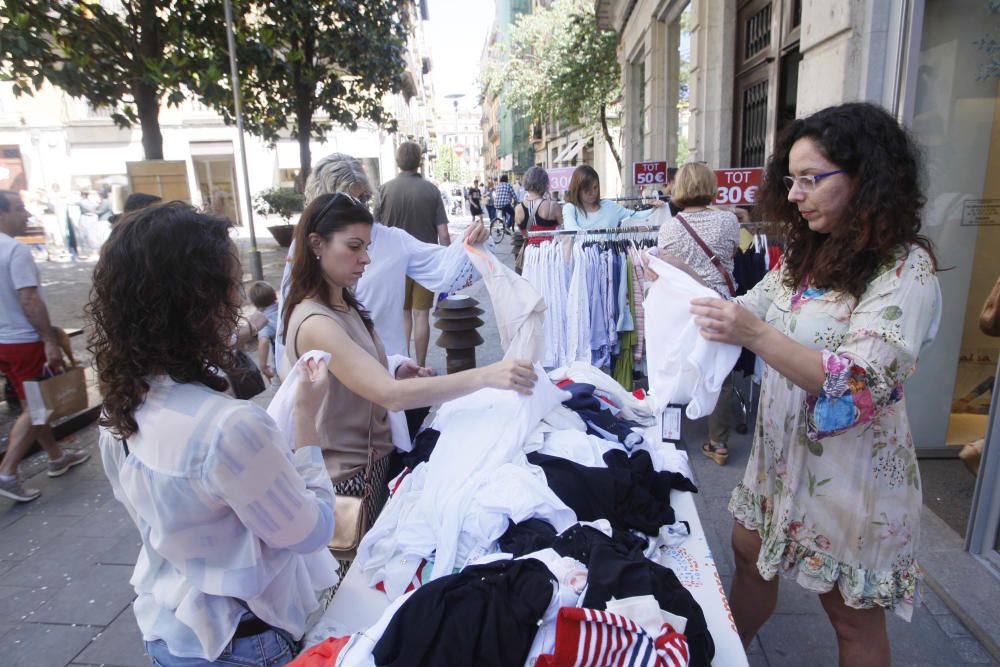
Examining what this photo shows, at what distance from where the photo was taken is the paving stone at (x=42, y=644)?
8.59ft

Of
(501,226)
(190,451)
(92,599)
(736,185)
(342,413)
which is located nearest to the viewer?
(190,451)

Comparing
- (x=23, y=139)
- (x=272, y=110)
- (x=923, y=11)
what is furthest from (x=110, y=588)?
(x=23, y=139)

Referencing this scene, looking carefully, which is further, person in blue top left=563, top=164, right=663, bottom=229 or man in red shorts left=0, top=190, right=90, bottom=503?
person in blue top left=563, top=164, right=663, bottom=229

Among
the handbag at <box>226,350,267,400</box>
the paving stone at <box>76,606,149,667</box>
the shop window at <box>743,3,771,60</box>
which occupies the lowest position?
the paving stone at <box>76,606,149,667</box>

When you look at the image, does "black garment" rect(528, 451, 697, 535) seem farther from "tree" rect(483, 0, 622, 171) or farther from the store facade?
"tree" rect(483, 0, 622, 171)

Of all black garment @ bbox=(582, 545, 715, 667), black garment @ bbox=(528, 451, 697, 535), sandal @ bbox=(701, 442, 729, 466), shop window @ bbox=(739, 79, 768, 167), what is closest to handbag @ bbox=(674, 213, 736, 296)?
sandal @ bbox=(701, 442, 729, 466)

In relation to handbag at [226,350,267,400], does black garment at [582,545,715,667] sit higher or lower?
lower

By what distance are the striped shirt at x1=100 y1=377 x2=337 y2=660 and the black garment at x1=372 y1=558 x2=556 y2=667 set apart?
31 centimetres

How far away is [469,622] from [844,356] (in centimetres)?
105

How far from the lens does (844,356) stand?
1368mm

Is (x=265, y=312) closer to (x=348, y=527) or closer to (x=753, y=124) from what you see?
(x=348, y=527)

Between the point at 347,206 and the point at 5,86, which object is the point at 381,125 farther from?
the point at 5,86

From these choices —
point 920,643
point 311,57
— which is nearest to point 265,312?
point 920,643

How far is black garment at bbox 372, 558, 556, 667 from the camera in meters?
1.16
